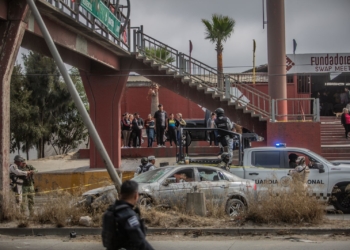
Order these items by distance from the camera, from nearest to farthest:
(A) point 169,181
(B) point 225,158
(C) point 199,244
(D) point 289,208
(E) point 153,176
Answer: (C) point 199,244 < (D) point 289,208 < (A) point 169,181 < (E) point 153,176 < (B) point 225,158

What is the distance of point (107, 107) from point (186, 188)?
46.6ft

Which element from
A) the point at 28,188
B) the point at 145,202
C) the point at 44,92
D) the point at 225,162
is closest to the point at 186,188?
the point at 145,202

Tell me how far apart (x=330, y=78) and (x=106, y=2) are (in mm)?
20886

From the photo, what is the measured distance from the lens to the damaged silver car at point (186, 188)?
539 inches

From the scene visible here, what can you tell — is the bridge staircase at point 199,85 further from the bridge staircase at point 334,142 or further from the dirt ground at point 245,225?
the dirt ground at point 245,225

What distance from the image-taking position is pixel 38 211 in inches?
530

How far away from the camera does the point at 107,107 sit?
27.8 m

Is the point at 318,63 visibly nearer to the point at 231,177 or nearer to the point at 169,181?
the point at 231,177


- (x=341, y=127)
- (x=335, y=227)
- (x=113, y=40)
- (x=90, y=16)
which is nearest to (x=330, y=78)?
(x=341, y=127)

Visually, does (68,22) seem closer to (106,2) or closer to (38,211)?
(106,2)

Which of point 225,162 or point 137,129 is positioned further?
point 137,129

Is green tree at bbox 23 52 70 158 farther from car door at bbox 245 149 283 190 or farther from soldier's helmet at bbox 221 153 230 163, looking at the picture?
car door at bbox 245 149 283 190

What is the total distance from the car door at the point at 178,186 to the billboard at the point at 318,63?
2556cm

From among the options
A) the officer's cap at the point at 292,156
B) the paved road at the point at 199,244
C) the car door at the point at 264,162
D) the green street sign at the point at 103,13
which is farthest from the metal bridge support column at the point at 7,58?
the officer's cap at the point at 292,156
